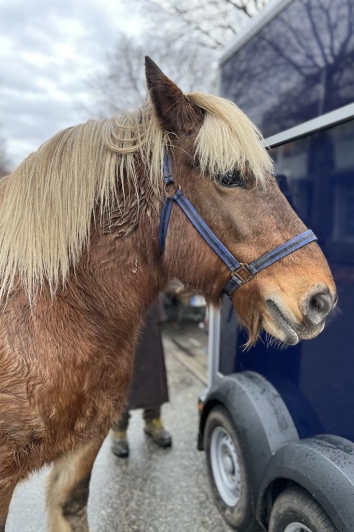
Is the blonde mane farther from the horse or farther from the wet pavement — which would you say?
the wet pavement

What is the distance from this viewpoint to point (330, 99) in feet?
5.91

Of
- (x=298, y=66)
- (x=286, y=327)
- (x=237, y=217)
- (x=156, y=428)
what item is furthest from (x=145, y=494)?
(x=298, y=66)

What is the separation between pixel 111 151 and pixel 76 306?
0.61m

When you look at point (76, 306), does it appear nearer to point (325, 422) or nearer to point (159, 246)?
point (159, 246)

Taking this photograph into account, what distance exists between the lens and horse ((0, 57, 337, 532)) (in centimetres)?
130

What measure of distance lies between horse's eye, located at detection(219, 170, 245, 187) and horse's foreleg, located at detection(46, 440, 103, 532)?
151 centimetres

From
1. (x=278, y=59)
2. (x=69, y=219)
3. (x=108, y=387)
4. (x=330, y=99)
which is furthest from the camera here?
(x=278, y=59)

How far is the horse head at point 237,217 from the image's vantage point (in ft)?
4.25

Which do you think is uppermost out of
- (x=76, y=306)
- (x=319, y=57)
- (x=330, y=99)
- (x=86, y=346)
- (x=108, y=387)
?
(x=319, y=57)

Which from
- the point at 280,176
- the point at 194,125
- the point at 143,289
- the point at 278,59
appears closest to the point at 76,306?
the point at 143,289

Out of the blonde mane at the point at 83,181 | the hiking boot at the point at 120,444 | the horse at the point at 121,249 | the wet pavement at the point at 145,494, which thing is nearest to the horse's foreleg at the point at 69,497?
the wet pavement at the point at 145,494

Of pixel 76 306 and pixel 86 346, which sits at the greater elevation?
pixel 76 306

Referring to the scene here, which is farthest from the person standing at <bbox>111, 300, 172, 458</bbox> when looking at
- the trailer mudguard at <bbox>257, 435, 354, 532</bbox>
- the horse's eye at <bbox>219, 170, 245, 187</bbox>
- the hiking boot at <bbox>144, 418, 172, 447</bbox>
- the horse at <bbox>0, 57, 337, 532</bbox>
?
the horse's eye at <bbox>219, 170, 245, 187</bbox>

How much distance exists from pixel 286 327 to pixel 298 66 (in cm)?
149
